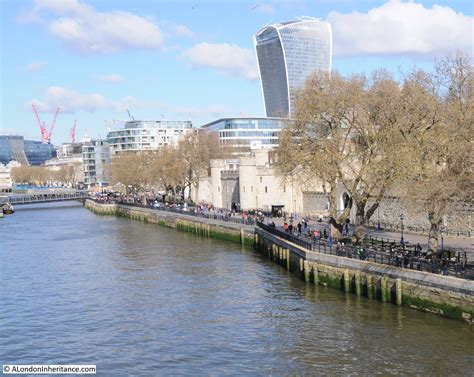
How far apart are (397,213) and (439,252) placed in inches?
820

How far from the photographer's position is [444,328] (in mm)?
32281

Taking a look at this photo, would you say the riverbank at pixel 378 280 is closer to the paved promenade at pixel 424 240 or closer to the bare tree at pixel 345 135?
the bare tree at pixel 345 135

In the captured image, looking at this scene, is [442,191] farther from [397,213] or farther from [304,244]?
[397,213]

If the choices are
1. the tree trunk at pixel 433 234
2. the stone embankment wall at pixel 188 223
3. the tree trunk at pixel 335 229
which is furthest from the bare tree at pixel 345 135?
the stone embankment wall at pixel 188 223

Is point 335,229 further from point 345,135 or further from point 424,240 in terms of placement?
point 345,135

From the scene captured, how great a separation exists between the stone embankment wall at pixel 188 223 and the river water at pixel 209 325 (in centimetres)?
1228

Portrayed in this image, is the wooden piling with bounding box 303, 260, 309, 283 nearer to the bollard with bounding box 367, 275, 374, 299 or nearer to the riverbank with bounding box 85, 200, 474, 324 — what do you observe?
the riverbank with bounding box 85, 200, 474, 324

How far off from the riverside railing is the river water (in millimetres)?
2586

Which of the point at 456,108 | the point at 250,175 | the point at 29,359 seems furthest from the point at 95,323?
the point at 250,175

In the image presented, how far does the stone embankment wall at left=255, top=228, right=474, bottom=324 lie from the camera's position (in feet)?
107

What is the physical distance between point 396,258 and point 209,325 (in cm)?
1200

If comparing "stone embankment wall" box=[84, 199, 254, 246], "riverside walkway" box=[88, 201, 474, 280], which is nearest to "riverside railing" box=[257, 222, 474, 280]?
"riverside walkway" box=[88, 201, 474, 280]

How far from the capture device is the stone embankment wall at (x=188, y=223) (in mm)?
71644

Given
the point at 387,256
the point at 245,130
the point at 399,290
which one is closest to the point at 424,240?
the point at 387,256
